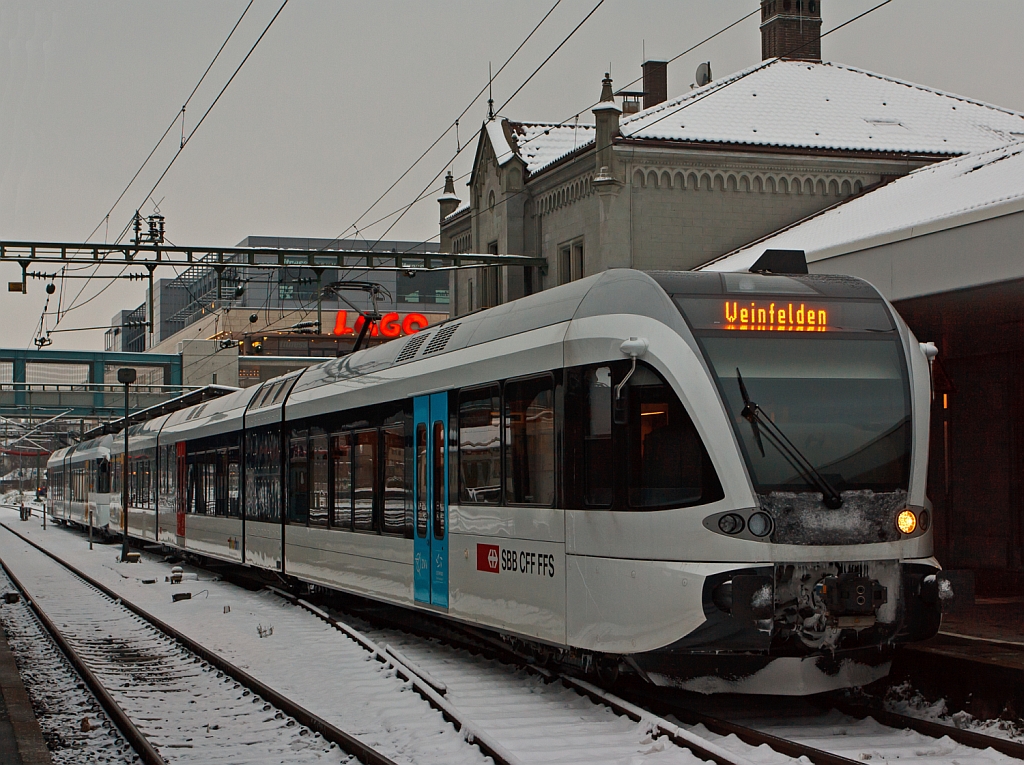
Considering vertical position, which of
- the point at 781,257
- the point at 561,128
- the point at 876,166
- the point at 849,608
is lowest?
the point at 849,608

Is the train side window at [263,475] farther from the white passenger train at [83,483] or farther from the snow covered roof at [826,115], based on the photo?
the white passenger train at [83,483]

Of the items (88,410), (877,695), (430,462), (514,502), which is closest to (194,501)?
(430,462)

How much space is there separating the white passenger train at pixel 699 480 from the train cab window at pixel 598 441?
0.02m

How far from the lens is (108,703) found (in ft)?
33.7

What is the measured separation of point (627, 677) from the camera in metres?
10.6

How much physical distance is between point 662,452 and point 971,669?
271 centimetres

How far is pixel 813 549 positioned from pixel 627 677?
262 cm

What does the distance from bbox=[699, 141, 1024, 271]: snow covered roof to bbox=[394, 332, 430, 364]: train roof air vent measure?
362 cm

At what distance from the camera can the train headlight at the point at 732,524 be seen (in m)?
8.51

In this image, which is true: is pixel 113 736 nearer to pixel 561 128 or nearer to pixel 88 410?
pixel 561 128

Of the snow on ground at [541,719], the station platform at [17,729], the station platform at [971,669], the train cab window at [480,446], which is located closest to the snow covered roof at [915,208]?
the station platform at [971,669]

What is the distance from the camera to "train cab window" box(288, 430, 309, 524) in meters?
16.5

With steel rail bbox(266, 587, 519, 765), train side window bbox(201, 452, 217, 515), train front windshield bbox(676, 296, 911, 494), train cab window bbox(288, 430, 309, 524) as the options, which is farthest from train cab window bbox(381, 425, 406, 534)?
train side window bbox(201, 452, 217, 515)

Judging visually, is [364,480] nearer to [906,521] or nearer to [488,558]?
[488,558]
